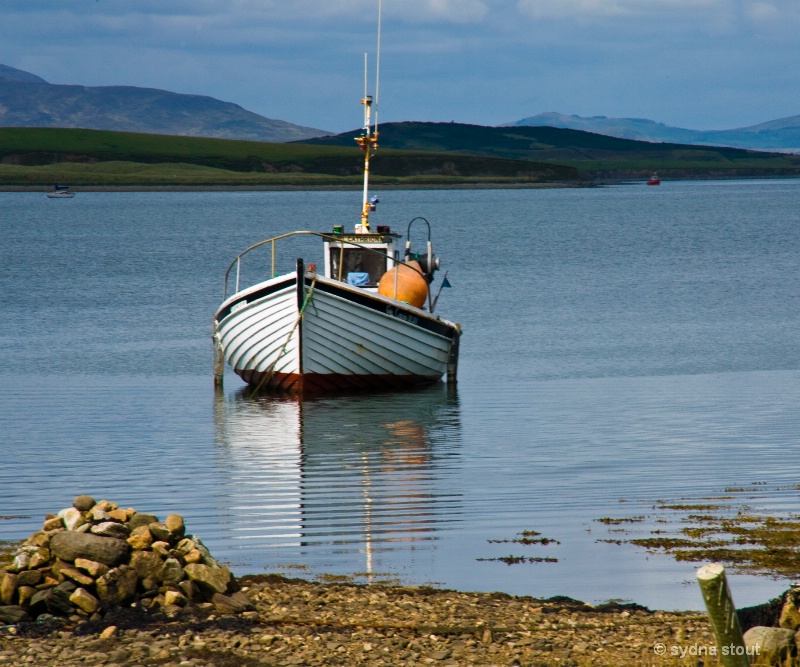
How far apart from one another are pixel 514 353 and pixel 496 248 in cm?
3894

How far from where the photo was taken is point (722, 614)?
662 centimetres

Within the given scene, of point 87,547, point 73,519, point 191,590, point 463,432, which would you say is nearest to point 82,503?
point 73,519

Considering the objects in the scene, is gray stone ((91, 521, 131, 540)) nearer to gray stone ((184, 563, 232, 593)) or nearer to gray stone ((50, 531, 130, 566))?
gray stone ((50, 531, 130, 566))

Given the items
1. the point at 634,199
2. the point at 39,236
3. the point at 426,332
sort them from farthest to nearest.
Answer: the point at 634,199 < the point at 39,236 < the point at 426,332

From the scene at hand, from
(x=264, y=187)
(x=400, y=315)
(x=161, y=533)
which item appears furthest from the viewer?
(x=264, y=187)

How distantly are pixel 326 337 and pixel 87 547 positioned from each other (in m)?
13.4

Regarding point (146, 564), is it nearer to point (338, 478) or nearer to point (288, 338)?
A: point (338, 478)

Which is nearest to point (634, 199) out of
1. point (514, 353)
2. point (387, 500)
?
point (514, 353)

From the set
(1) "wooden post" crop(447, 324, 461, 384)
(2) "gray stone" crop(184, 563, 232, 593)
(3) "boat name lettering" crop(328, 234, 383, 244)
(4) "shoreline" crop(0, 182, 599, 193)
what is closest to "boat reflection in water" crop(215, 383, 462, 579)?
(1) "wooden post" crop(447, 324, 461, 384)

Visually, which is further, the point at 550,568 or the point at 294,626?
the point at 550,568

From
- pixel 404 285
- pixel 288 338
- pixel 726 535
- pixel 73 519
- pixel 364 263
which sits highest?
pixel 364 263

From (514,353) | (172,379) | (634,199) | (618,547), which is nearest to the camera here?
(618,547)

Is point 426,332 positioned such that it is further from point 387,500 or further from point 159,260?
point 159,260

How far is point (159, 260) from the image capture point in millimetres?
60750
